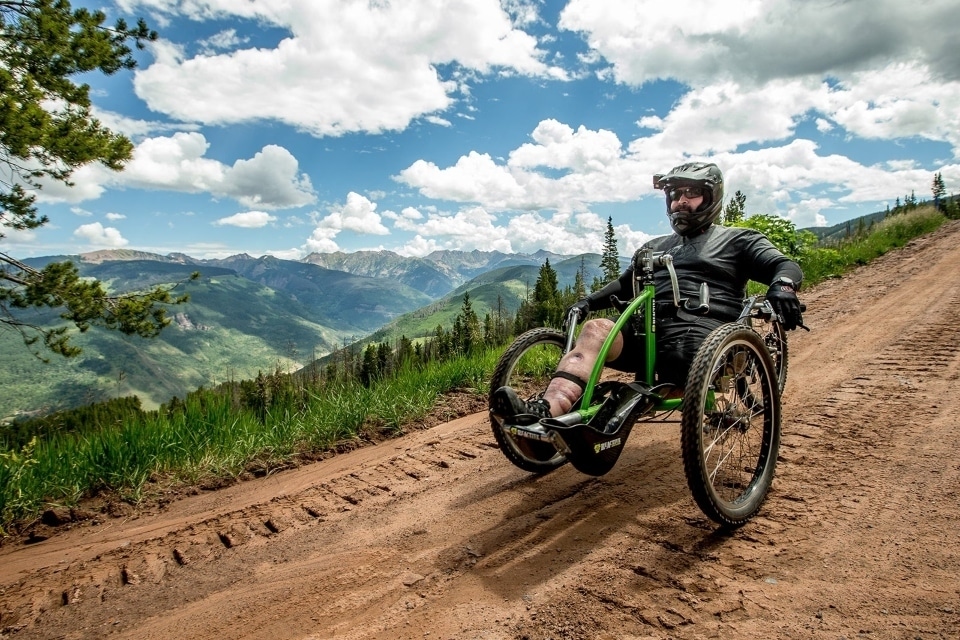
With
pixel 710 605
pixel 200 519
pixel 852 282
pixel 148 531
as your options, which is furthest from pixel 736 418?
pixel 852 282

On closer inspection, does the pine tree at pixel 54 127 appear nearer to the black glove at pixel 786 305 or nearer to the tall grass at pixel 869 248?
the black glove at pixel 786 305

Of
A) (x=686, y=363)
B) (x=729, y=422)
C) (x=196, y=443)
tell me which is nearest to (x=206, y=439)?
(x=196, y=443)

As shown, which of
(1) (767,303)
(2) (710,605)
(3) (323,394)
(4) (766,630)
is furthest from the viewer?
(3) (323,394)

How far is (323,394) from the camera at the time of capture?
6801 millimetres

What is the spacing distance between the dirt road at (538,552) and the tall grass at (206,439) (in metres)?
0.48

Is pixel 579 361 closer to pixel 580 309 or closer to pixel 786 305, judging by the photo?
pixel 580 309

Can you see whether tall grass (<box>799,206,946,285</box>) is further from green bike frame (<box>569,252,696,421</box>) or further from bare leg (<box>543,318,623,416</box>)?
bare leg (<box>543,318,623,416</box>)

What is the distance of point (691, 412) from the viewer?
2877 millimetres

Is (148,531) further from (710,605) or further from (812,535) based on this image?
(812,535)

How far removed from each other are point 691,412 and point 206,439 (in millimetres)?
4912

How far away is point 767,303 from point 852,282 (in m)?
11.8

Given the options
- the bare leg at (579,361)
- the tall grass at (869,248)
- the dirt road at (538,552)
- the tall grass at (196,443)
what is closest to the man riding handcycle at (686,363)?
the bare leg at (579,361)

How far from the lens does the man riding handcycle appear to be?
10.0 ft

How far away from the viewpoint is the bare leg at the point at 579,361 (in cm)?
333
